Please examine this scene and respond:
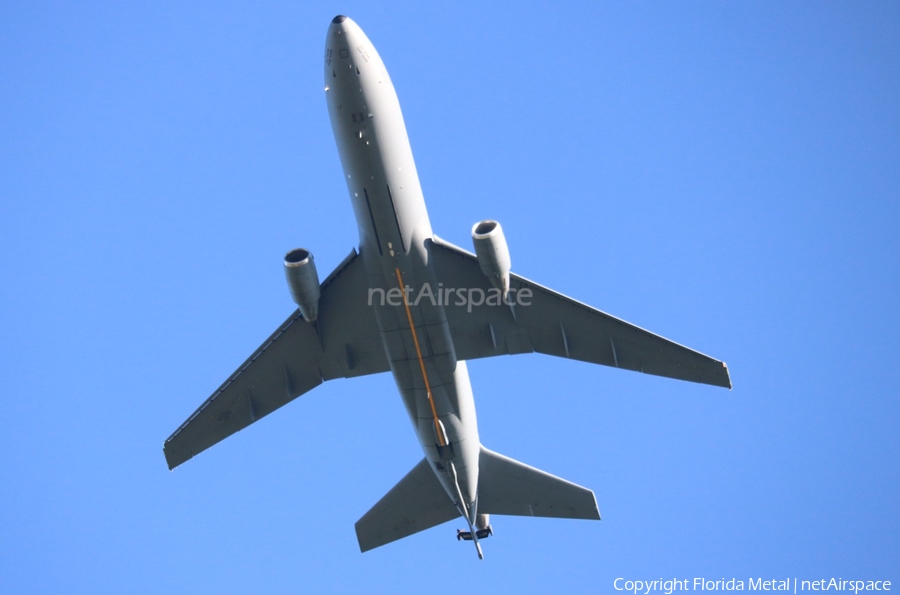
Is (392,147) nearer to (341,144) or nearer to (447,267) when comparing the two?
(341,144)

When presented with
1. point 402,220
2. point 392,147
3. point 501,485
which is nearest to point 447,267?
point 402,220

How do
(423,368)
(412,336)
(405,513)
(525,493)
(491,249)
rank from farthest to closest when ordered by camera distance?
1. (405,513)
2. (525,493)
3. (423,368)
4. (412,336)
5. (491,249)

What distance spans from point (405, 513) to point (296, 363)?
6.70 m

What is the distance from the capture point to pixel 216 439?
29094 millimetres

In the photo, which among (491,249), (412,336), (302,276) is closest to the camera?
(491,249)

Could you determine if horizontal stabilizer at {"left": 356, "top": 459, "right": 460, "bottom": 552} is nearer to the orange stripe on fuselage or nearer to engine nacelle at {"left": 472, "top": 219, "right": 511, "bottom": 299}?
the orange stripe on fuselage

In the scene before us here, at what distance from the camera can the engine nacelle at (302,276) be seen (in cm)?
2388

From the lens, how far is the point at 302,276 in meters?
24.0

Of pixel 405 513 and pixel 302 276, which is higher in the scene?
pixel 302 276

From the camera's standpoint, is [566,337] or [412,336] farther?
[566,337]

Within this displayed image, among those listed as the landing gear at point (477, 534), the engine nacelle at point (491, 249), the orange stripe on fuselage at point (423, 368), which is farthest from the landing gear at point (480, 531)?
the engine nacelle at point (491, 249)

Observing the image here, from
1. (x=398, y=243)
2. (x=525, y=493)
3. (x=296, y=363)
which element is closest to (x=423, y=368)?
(x=398, y=243)

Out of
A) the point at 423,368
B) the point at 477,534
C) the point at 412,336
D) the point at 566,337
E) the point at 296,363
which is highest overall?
the point at 296,363

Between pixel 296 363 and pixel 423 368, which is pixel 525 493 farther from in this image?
pixel 296 363
